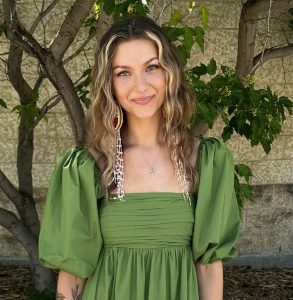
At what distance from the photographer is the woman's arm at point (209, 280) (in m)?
2.34

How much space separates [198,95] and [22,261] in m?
2.87

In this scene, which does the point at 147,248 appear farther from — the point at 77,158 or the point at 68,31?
the point at 68,31

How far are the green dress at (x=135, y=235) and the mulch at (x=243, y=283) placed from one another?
2.59 m

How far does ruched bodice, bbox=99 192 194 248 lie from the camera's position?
225cm

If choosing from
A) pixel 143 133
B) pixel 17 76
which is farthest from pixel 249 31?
pixel 143 133

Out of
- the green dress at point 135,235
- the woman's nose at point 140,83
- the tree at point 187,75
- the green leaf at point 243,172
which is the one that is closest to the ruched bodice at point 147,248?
the green dress at point 135,235

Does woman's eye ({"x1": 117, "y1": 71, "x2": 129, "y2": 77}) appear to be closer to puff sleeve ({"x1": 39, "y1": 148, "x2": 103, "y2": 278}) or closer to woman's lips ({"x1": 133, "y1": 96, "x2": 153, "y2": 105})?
woman's lips ({"x1": 133, "y1": 96, "x2": 153, "y2": 105})

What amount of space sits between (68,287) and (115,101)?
65cm

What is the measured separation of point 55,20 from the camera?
5195 mm

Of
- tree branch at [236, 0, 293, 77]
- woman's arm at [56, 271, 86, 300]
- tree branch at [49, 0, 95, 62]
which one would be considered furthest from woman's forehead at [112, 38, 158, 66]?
tree branch at [236, 0, 293, 77]

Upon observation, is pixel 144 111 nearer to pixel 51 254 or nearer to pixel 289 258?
pixel 51 254

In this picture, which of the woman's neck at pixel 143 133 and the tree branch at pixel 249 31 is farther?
the tree branch at pixel 249 31

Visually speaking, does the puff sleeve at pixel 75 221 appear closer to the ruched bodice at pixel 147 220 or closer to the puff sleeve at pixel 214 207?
the ruched bodice at pixel 147 220

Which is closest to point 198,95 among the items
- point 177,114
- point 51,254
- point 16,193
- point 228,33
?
point 177,114
